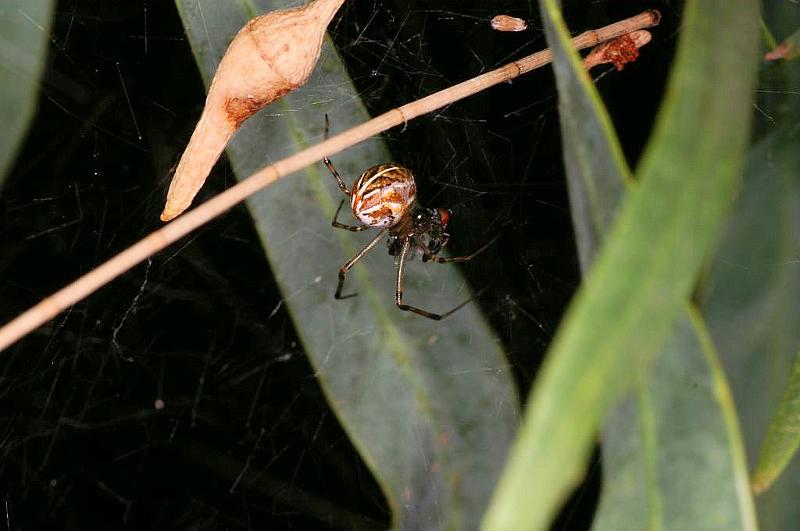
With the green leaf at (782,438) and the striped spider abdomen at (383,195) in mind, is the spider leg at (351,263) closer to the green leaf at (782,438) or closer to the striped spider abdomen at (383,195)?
the striped spider abdomen at (383,195)

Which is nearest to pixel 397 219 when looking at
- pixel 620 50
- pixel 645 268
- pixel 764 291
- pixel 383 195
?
pixel 383 195

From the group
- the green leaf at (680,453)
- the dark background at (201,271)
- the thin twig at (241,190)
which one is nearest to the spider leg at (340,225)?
the dark background at (201,271)

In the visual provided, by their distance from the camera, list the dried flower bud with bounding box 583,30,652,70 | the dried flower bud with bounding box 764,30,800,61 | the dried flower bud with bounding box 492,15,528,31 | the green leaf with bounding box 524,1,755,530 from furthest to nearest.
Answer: the dried flower bud with bounding box 492,15,528,31
the dried flower bud with bounding box 583,30,652,70
the dried flower bud with bounding box 764,30,800,61
the green leaf with bounding box 524,1,755,530

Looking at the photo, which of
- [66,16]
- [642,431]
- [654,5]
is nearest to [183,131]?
[66,16]

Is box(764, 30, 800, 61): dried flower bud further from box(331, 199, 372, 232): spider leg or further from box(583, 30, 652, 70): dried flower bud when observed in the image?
box(331, 199, 372, 232): spider leg

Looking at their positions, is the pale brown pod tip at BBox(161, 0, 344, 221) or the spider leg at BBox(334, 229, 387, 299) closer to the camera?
the pale brown pod tip at BBox(161, 0, 344, 221)

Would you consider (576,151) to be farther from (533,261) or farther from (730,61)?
(533,261)

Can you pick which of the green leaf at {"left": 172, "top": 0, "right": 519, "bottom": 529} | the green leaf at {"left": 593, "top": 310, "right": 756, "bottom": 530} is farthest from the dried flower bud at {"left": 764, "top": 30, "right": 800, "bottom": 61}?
the green leaf at {"left": 172, "top": 0, "right": 519, "bottom": 529}
